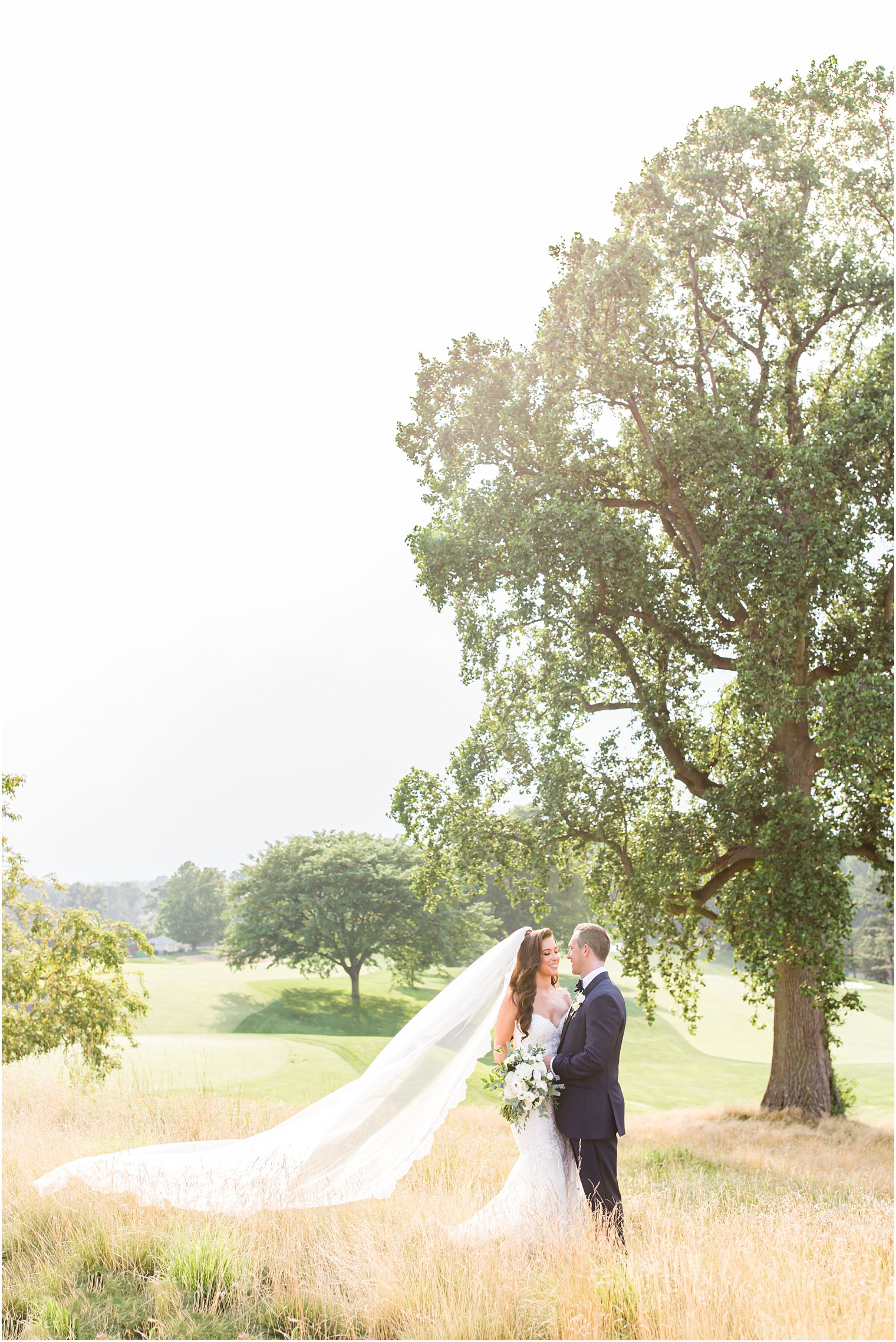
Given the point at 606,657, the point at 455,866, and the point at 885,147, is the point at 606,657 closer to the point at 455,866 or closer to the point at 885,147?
the point at 455,866

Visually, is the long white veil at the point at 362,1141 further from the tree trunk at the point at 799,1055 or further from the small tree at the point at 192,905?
the small tree at the point at 192,905

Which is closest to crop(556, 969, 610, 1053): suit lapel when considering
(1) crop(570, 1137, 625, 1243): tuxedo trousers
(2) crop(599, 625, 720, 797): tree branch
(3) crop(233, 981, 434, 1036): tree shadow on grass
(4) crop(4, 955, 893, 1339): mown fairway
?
(1) crop(570, 1137, 625, 1243): tuxedo trousers

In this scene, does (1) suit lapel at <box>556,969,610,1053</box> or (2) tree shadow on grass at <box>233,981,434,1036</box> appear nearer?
(1) suit lapel at <box>556,969,610,1053</box>

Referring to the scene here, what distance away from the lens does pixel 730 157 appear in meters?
15.6

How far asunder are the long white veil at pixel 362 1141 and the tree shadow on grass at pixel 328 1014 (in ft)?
101

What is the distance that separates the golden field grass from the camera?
4.96 metres

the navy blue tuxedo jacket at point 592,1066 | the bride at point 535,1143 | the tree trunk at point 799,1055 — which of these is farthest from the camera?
the tree trunk at point 799,1055

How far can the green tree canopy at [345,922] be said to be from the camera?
4334 centimetres

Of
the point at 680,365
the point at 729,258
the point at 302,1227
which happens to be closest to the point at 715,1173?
the point at 302,1227

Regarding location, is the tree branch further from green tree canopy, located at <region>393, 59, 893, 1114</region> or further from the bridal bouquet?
the bridal bouquet

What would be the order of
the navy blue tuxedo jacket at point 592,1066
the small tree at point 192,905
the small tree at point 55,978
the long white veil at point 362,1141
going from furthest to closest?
1. the small tree at point 192,905
2. the small tree at point 55,978
3. the long white veil at point 362,1141
4. the navy blue tuxedo jacket at point 592,1066

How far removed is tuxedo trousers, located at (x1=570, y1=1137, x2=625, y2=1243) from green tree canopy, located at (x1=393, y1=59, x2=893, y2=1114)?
8303 mm

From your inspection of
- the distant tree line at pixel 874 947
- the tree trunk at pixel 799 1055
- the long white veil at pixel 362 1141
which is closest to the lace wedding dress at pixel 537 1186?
the long white veil at pixel 362 1141

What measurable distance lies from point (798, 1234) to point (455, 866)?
11421mm
